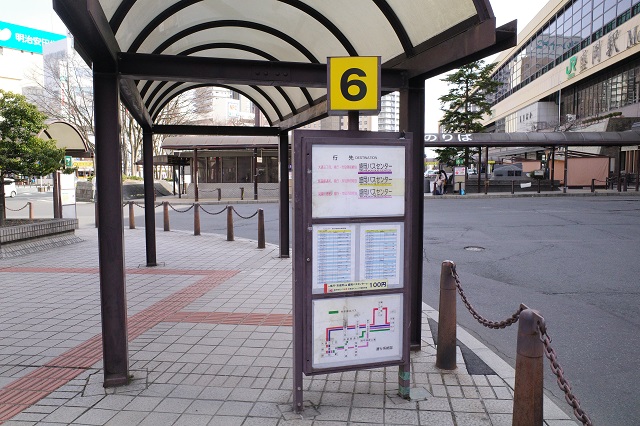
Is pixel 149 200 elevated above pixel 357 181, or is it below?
below

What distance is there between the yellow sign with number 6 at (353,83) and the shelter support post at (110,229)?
1777 mm

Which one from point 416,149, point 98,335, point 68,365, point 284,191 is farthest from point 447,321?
point 284,191

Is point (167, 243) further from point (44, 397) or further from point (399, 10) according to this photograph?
point (399, 10)

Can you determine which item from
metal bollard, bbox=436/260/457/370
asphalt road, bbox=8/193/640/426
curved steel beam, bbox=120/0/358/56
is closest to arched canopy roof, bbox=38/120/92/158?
asphalt road, bbox=8/193/640/426

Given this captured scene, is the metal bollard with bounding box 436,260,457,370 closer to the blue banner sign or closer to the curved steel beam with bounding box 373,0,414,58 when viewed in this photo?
the curved steel beam with bounding box 373,0,414,58

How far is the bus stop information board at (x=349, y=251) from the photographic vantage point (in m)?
3.46

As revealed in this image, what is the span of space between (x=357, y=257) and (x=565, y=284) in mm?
5507

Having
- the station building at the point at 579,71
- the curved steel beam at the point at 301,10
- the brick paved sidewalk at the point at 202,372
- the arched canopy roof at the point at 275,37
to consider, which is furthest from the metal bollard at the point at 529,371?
the station building at the point at 579,71

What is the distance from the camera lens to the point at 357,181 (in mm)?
3535

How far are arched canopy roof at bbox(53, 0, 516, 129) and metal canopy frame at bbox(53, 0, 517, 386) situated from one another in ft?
0.03

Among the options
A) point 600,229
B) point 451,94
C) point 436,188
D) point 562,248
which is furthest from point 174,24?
point 451,94

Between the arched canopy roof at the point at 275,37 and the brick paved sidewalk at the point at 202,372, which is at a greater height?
the arched canopy roof at the point at 275,37

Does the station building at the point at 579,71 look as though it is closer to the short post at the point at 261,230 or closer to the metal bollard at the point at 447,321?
the short post at the point at 261,230

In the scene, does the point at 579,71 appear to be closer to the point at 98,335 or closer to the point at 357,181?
the point at 357,181
